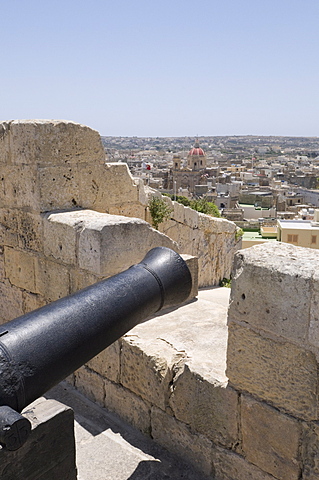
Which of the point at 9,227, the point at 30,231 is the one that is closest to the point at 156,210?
the point at 9,227

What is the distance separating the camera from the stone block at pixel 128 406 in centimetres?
271

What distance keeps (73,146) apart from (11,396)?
2365mm

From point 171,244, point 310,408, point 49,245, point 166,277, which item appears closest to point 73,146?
point 49,245

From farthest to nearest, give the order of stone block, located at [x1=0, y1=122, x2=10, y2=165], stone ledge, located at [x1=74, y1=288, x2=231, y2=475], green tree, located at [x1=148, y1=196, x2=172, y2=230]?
green tree, located at [x1=148, y1=196, x2=172, y2=230] → stone block, located at [x1=0, y1=122, x2=10, y2=165] → stone ledge, located at [x1=74, y1=288, x2=231, y2=475]

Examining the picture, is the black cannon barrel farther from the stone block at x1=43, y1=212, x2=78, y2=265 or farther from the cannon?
the stone block at x1=43, y1=212, x2=78, y2=265

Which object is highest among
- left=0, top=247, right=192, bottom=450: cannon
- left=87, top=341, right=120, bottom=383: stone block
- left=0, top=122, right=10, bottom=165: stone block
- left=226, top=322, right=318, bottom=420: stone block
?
left=0, top=122, right=10, bottom=165: stone block

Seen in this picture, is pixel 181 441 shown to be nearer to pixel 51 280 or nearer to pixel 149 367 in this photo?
pixel 149 367

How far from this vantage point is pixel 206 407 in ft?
7.69

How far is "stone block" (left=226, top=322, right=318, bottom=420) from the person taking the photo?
195cm

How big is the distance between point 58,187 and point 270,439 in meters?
2.26

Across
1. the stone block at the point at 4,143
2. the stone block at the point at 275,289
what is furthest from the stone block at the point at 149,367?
the stone block at the point at 4,143

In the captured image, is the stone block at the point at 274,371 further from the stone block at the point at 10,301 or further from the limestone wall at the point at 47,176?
the stone block at the point at 10,301

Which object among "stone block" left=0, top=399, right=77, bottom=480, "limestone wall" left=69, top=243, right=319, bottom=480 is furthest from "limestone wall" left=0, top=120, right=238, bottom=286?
"stone block" left=0, top=399, right=77, bottom=480

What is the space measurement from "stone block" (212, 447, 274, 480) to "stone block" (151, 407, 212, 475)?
43mm
